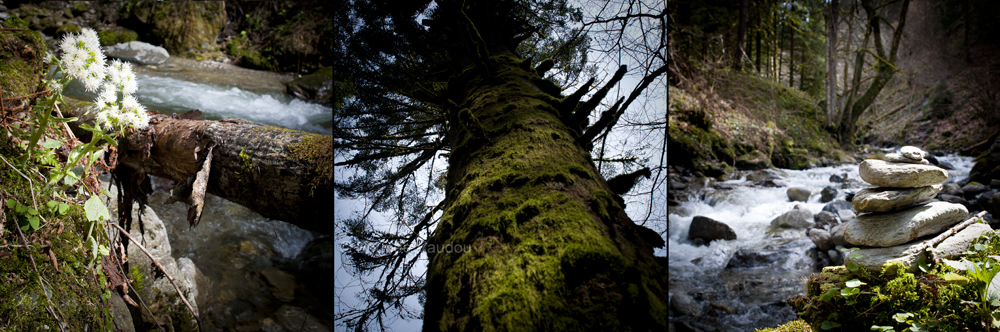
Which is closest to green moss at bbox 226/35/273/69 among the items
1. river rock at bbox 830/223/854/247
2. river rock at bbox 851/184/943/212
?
river rock at bbox 851/184/943/212

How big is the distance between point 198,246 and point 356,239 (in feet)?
6.26

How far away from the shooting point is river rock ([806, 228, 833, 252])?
2635 mm

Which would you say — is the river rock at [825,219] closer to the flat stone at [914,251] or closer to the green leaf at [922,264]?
the flat stone at [914,251]

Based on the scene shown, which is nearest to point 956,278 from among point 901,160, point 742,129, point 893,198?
point 893,198

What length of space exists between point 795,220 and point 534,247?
11.0 ft

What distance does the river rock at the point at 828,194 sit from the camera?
3.22 meters

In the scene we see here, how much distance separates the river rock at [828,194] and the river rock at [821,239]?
2.26 feet

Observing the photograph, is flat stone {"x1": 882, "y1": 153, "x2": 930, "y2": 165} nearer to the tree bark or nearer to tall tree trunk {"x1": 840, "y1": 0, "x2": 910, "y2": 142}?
tall tree trunk {"x1": 840, "y1": 0, "x2": 910, "y2": 142}

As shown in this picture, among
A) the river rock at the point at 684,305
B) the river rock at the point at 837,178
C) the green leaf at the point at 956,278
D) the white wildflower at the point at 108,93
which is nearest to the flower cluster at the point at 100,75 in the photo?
the white wildflower at the point at 108,93

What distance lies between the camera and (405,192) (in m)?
1.40

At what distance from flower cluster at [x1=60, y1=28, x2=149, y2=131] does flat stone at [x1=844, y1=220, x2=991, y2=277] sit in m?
3.03

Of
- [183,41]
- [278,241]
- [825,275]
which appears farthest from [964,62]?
[183,41]

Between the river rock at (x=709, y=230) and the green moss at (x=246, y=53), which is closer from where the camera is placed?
the river rock at (x=709, y=230)

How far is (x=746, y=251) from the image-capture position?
275cm
